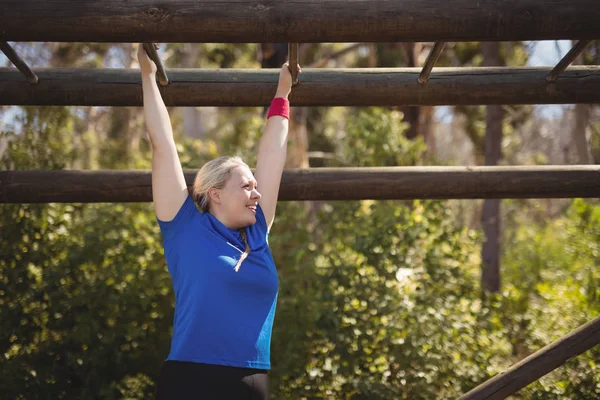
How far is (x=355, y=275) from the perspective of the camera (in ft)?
16.6

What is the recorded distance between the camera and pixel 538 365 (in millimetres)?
3428

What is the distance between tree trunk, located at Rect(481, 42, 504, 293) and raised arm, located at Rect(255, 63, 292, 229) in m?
6.63

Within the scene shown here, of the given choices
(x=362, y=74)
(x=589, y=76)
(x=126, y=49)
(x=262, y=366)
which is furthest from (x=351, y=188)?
(x=126, y=49)

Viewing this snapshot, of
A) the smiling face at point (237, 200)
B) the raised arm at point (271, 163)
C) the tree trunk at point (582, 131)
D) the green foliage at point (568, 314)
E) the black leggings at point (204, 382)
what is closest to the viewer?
the black leggings at point (204, 382)

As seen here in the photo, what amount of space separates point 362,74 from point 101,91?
57.9 inches

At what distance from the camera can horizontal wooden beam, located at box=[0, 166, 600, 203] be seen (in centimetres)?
366

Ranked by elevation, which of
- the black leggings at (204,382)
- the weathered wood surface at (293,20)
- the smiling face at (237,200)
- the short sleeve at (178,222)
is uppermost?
the weathered wood surface at (293,20)

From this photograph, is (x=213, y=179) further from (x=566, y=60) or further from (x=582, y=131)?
(x=582, y=131)

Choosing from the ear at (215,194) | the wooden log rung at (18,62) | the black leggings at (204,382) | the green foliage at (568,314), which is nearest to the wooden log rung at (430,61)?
the ear at (215,194)

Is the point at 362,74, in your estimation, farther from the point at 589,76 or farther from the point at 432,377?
the point at 432,377

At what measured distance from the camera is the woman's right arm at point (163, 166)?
7.79ft

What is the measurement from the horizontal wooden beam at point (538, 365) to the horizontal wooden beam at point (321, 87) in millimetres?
1346

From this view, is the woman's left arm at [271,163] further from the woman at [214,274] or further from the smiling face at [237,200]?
the smiling face at [237,200]

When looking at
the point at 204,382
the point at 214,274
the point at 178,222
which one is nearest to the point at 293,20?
the point at 178,222
